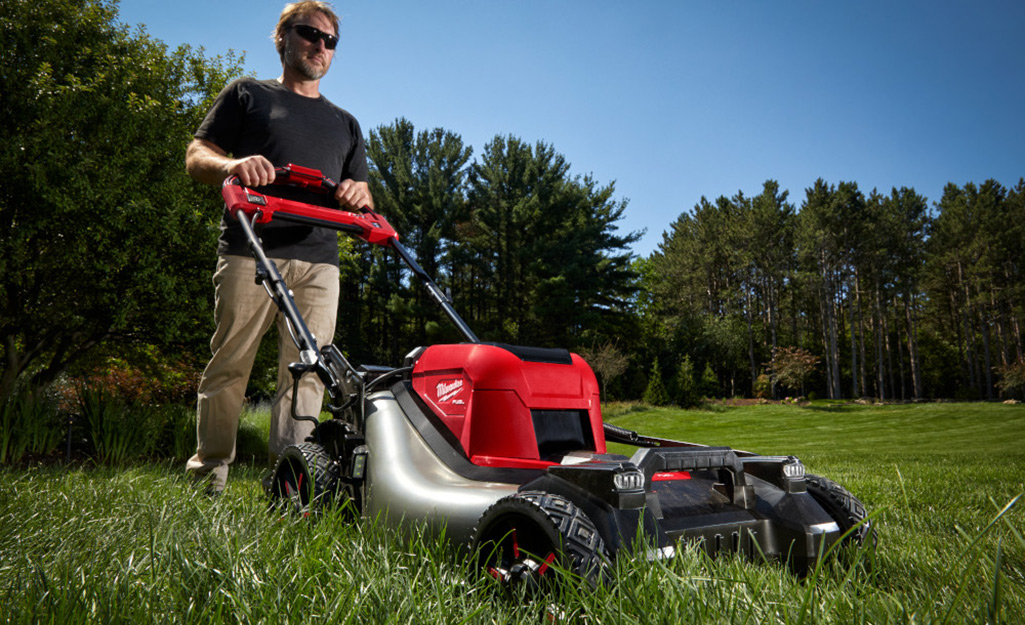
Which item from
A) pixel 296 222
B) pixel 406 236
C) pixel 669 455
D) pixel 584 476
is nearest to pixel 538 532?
pixel 584 476

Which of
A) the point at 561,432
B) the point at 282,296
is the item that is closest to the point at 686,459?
the point at 561,432

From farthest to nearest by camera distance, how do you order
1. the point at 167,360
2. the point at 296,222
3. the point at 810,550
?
the point at 167,360 < the point at 296,222 < the point at 810,550

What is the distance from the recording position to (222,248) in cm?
317

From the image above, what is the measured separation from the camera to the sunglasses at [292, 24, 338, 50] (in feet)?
10.4

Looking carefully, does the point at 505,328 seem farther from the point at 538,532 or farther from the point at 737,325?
the point at 538,532

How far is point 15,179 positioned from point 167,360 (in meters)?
2.95

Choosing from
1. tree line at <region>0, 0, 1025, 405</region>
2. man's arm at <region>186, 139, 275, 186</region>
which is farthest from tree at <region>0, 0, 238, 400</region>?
man's arm at <region>186, 139, 275, 186</region>

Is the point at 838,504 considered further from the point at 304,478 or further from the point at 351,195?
the point at 351,195

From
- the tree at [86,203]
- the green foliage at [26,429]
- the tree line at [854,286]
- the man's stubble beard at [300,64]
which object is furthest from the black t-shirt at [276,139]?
the tree line at [854,286]

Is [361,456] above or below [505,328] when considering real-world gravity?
below

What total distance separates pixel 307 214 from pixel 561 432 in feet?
5.44

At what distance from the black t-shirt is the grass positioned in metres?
1.20

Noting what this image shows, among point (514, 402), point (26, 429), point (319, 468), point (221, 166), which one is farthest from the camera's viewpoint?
point (26, 429)

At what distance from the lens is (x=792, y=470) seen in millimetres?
1928
